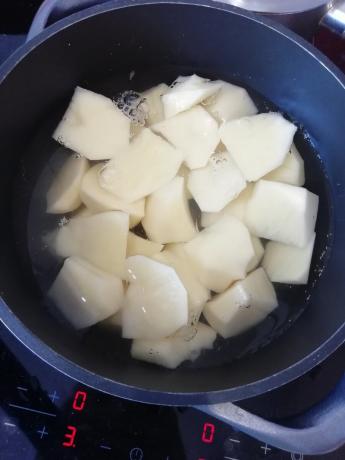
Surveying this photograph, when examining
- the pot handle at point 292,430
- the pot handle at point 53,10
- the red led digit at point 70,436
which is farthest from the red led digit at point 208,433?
the pot handle at point 53,10

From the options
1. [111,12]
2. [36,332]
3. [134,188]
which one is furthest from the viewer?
[134,188]

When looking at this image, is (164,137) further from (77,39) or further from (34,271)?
(34,271)

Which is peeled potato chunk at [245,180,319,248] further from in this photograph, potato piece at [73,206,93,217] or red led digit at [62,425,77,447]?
red led digit at [62,425,77,447]

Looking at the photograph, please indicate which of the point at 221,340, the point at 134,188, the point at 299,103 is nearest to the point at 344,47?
the point at 299,103

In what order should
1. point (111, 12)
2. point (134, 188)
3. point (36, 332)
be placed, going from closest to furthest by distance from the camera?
1. point (36, 332)
2. point (111, 12)
3. point (134, 188)

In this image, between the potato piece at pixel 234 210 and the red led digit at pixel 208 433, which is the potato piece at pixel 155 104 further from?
the red led digit at pixel 208 433

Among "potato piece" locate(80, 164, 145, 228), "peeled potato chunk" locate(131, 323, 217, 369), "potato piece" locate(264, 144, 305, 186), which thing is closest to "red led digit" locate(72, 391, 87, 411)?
"peeled potato chunk" locate(131, 323, 217, 369)

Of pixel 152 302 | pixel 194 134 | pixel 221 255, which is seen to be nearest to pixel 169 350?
pixel 152 302
